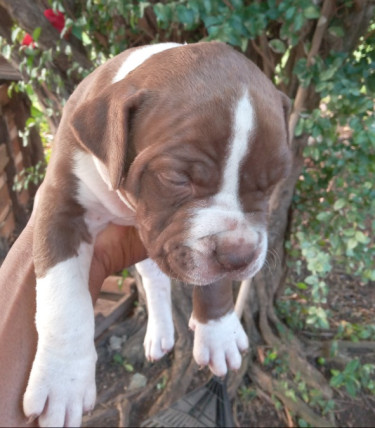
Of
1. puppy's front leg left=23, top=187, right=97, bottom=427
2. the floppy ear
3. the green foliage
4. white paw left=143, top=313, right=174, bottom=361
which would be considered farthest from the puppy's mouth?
the green foliage

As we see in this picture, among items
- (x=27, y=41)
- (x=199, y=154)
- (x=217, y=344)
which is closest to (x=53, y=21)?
(x=27, y=41)

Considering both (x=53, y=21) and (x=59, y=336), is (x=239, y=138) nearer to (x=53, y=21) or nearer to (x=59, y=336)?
(x=59, y=336)

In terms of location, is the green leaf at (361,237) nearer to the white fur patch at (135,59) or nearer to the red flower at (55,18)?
the white fur patch at (135,59)

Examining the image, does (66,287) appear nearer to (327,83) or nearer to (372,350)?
(327,83)

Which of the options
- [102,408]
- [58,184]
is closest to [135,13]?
[58,184]

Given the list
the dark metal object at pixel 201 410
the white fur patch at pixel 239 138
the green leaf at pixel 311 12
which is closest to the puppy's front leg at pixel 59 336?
the white fur patch at pixel 239 138
